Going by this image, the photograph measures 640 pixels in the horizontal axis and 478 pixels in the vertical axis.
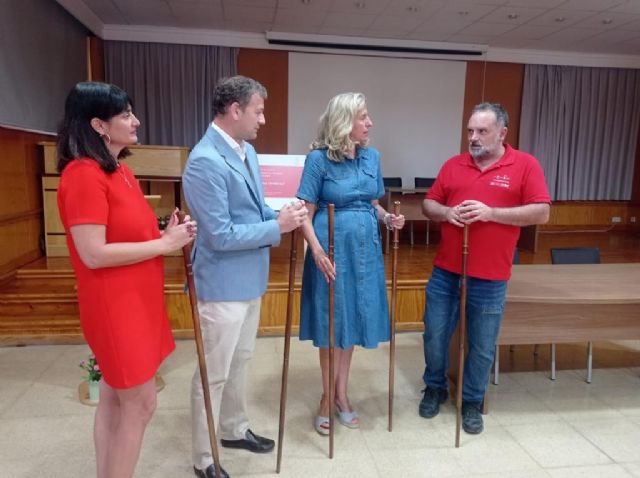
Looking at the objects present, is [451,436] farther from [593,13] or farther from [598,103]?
[598,103]

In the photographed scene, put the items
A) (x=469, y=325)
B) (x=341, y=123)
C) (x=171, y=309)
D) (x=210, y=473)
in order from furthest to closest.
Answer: (x=171, y=309) < (x=469, y=325) < (x=341, y=123) < (x=210, y=473)

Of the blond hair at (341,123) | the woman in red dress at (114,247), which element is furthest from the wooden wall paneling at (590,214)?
the woman in red dress at (114,247)

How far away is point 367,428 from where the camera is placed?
2.21 meters

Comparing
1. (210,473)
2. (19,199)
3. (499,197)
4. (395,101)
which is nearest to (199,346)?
(210,473)

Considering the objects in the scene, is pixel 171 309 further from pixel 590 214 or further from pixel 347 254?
pixel 590 214

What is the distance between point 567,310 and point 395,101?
5.08 m

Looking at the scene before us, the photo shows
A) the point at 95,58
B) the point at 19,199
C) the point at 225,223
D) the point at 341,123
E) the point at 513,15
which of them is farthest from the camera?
the point at 95,58

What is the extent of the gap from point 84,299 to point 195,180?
0.50 metres

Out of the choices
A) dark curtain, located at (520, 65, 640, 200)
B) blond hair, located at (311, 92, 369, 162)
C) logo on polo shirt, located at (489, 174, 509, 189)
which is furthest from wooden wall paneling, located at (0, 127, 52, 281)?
dark curtain, located at (520, 65, 640, 200)

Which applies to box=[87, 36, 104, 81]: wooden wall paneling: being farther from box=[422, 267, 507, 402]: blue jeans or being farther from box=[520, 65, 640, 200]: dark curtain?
box=[520, 65, 640, 200]: dark curtain

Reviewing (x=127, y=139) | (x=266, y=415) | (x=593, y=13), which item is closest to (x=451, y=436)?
(x=266, y=415)

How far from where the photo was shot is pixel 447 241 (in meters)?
2.21

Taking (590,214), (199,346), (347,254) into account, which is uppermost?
(347,254)

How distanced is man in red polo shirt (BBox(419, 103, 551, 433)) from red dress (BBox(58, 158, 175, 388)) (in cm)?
133
